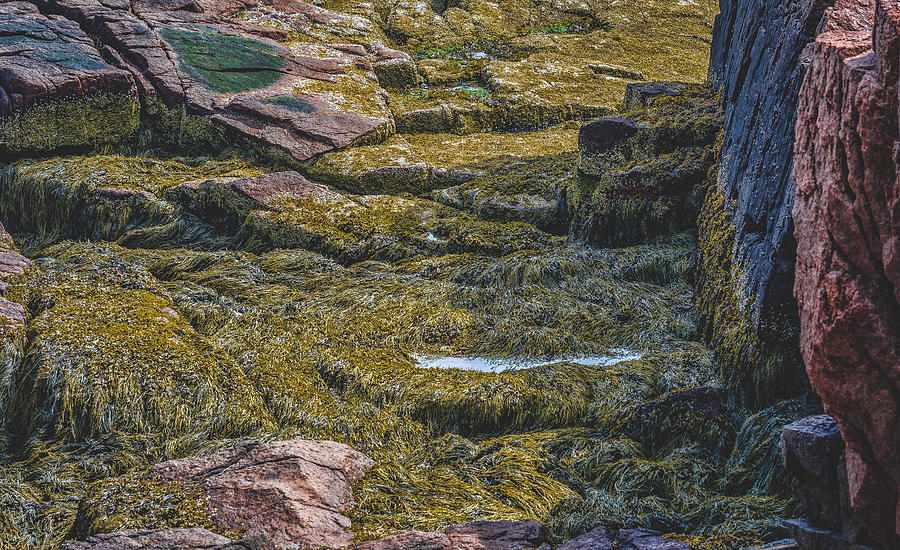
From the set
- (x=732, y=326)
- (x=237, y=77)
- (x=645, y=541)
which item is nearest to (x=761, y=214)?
(x=732, y=326)

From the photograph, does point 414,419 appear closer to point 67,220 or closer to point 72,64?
point 67,220

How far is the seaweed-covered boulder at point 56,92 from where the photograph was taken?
306 inches

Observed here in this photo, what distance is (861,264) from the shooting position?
2.32m

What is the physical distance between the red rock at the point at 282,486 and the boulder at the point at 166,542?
81 millimetres

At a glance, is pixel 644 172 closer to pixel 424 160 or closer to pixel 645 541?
pixel 424 160

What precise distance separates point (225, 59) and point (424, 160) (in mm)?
3375

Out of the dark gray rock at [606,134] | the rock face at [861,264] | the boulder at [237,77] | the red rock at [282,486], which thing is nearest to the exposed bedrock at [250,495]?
the red rock at [282,486]

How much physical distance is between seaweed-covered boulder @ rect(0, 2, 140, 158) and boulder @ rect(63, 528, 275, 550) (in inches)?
254

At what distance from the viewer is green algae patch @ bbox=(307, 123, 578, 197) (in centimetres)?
823


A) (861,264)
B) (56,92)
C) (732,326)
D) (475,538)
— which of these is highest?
(861,264)

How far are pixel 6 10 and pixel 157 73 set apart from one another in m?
2.37

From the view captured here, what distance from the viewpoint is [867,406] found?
2336 mm

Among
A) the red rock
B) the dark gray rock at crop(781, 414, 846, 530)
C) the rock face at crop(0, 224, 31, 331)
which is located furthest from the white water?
the rock face at crop(0, 224, 31, 331)

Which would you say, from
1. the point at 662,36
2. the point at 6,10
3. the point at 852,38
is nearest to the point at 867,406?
the point at 852,38
